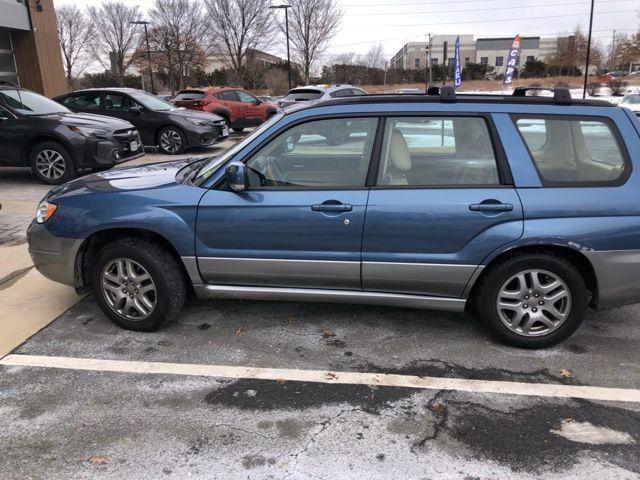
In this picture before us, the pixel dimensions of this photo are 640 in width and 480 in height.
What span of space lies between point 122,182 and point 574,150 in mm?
3192

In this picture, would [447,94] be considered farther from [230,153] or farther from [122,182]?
[122,182]

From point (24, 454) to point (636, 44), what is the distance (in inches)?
1914

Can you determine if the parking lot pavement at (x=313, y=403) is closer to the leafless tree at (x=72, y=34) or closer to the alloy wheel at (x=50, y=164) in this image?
the alloy wheel at (x=50, y=164)

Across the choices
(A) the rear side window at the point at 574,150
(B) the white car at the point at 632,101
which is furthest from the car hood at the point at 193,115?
(B) the white car at the point at 632,101

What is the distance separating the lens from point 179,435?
2662 mm

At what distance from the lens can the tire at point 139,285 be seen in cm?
358

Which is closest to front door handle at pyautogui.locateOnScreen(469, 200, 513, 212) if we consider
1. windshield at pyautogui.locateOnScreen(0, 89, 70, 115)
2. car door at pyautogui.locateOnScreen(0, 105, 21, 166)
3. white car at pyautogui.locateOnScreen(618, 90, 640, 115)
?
car door at pyautogui.locateOnScreen(0, 105, 21, 166)

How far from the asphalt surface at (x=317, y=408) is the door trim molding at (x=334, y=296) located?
0.99ft

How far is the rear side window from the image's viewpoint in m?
3.30

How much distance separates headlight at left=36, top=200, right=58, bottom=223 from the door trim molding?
1192mm

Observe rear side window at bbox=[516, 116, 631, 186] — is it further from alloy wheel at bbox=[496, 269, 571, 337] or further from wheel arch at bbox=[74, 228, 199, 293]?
wheel arch at bbox=[74, 228, 199, 293]

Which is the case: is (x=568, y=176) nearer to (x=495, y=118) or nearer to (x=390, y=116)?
(x=495, y=118)

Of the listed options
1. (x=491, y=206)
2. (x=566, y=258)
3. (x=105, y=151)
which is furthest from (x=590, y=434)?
(x=105, y=151)

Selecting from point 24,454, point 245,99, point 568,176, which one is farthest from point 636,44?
point 24,454
